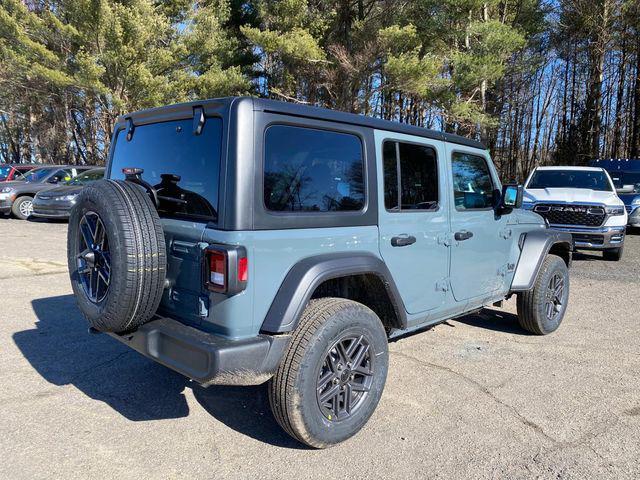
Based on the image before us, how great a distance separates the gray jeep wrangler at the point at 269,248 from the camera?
252cm

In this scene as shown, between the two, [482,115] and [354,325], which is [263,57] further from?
[354,325]

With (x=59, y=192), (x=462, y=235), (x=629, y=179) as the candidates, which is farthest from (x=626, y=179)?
(x=59, y=192)

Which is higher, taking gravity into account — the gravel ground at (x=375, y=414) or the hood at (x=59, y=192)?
the hood at (x=59, y=192)

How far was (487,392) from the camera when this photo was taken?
3.69 meters

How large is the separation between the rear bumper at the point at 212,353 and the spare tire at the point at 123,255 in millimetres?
175

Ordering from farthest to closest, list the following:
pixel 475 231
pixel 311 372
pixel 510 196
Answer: pixel 510 196, pixel 475 231, pixel 311 372

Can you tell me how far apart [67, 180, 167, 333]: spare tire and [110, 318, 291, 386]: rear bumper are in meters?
0.18

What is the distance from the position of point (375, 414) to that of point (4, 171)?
56.6 feet

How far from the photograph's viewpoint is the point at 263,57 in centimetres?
2177

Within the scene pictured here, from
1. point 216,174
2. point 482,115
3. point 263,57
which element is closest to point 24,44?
point 263,57

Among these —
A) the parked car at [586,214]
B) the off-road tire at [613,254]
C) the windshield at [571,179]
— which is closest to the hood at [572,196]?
the parked car at [586,214]

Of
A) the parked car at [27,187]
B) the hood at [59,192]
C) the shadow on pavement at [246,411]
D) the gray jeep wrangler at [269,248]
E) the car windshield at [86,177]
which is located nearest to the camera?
the gray jeep wrangler at [269,248]

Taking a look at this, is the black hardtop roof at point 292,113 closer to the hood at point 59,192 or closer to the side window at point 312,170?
the side window at point 312,170

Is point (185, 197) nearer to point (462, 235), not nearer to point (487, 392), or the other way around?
point (462, 235)
